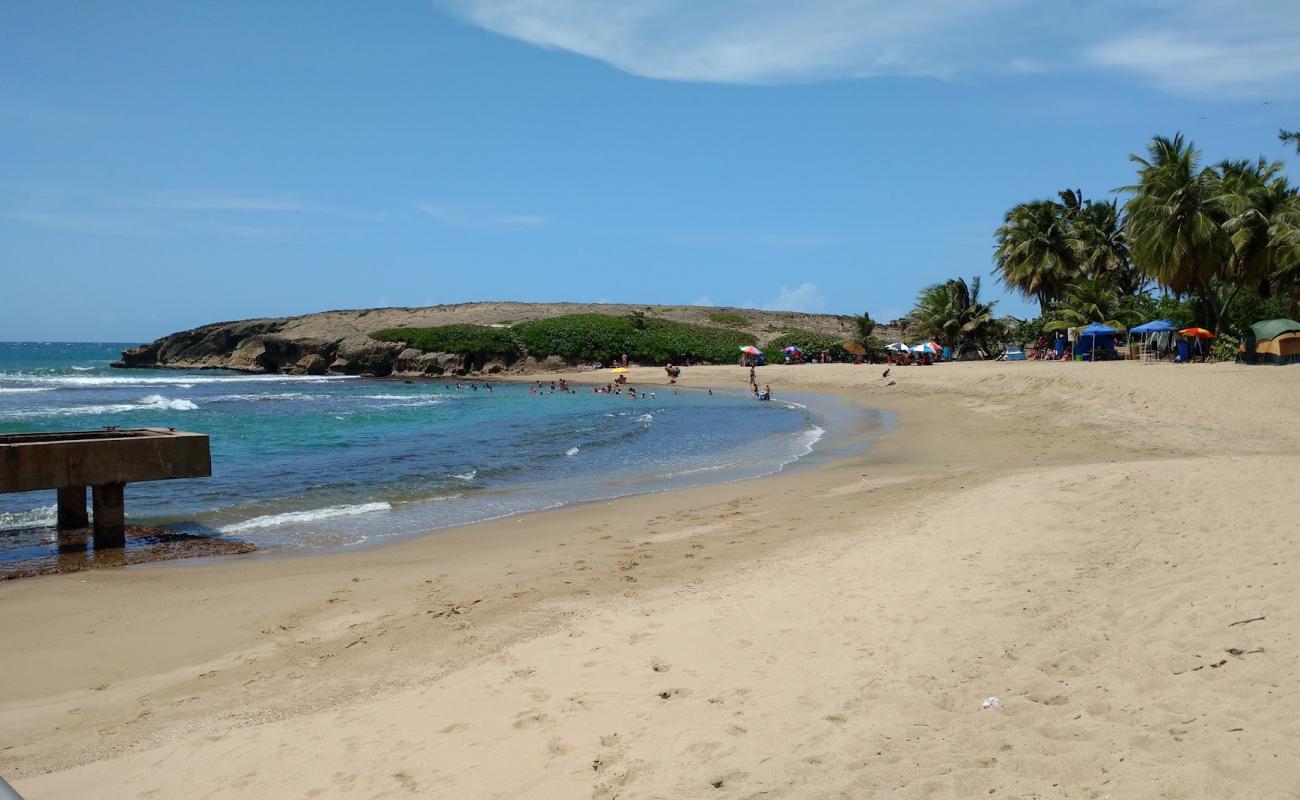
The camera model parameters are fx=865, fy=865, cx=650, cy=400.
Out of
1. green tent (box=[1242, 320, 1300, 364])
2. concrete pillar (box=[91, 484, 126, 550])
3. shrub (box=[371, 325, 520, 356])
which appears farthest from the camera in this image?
shrub (box=[371, 325, 520, 356])

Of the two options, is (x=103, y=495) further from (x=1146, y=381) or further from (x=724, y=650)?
(x=1146, y=381)

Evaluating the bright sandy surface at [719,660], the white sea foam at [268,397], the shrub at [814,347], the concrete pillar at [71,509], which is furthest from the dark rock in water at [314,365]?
the bright sandy surface at [719,660]

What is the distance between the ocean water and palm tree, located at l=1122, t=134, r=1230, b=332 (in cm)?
1715

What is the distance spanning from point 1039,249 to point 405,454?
4365 centimetres

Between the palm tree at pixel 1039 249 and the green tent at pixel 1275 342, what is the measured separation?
70.4 feet

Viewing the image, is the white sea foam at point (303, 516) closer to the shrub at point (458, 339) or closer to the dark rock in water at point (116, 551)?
the dark rock in water at point (116, 551)

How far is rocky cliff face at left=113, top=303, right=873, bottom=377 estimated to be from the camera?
7062 cm

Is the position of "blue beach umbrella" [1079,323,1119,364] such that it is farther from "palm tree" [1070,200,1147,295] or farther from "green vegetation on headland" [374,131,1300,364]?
"palm tree" [1070,200,1147,295]

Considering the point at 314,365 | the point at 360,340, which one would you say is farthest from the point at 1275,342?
the point at 314,365

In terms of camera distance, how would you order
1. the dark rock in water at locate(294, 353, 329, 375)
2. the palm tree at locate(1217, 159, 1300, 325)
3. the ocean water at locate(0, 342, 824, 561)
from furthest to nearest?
the dark rock in water at locate(294, 353, 329, 375) < the palm tree at locate(1217, 159, 1300, 325) < the ocean water at locate(0, 342, 824, 561)

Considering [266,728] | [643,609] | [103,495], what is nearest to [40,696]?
[266,728]

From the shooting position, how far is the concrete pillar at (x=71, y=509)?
12.2 metres

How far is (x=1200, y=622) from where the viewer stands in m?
5.75

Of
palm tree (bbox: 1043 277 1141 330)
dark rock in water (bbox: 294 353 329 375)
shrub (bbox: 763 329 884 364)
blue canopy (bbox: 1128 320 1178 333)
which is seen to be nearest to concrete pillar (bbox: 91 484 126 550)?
blue canopy (bbox: 1128 320 1178 333)
